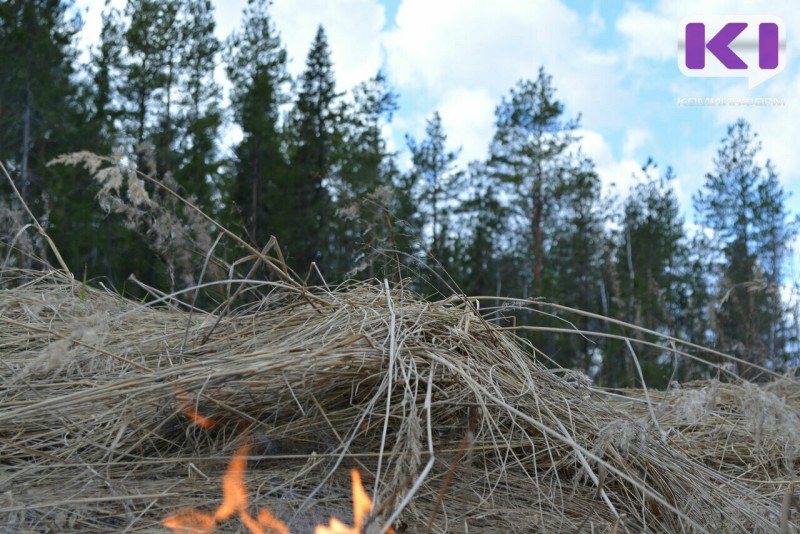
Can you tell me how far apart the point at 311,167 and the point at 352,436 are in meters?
22.4

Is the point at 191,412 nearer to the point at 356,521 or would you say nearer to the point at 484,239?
the point at 356,521

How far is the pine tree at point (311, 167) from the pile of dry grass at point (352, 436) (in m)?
19.9

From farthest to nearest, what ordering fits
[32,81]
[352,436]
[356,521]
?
[32,81] → [352,436] → [356,521]

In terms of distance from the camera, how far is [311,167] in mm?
23094

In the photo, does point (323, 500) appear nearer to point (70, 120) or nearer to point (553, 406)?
point (553, 406)

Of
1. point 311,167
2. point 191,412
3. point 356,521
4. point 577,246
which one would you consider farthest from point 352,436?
point 577,246

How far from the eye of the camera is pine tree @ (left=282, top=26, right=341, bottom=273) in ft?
71.9

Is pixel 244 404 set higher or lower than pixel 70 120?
lower

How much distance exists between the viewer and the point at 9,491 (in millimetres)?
1150

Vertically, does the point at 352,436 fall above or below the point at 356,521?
above

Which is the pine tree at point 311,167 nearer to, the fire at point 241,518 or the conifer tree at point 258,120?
the conifer tree at point 258,120

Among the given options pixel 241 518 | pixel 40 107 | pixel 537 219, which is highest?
pixel 40 107

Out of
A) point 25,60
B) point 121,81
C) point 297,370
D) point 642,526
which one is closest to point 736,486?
point 642,526

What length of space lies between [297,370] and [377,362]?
0.17m
